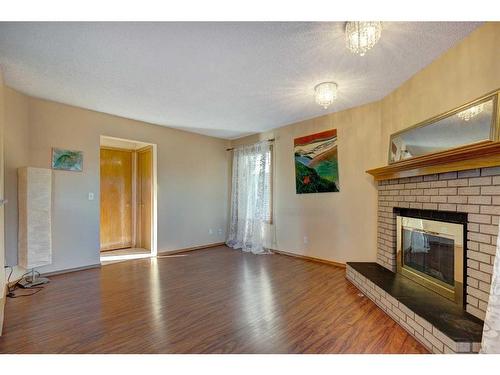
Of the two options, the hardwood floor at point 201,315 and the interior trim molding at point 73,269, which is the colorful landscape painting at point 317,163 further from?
the interior trim molding at point 73,269

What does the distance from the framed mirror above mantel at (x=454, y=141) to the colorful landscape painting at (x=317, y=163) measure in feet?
3.45

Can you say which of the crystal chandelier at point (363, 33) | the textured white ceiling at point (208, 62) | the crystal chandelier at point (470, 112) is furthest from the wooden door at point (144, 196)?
the crystal chandelier at point (470, 112)

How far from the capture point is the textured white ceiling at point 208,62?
5.92 feet

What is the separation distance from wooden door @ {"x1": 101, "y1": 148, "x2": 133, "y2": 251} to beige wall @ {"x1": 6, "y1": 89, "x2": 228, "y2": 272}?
3.91ft

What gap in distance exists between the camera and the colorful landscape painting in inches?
146

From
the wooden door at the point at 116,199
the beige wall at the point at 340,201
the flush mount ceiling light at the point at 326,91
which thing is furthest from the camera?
the wooden door at the point at 116,199

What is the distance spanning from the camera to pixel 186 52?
2076mm

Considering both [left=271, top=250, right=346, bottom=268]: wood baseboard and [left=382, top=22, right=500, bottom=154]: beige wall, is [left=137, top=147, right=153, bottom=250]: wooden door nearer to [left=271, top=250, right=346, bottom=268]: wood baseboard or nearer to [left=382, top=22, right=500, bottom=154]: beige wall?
[left=271, top=250, right=346, bottom=268]: wood baseboard

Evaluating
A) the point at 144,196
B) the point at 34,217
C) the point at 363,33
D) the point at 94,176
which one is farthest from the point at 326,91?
the point at 144,196

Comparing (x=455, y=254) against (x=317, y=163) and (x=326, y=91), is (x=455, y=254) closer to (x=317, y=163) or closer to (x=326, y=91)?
(x=326, y=91)

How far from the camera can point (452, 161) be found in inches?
75.4

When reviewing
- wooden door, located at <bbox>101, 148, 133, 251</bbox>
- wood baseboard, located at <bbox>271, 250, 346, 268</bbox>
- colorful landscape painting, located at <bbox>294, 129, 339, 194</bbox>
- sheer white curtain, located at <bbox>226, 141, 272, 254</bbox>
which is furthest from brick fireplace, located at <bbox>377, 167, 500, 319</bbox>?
wooden door, located at <bbox>101, 148, 133, 251</bbox>
